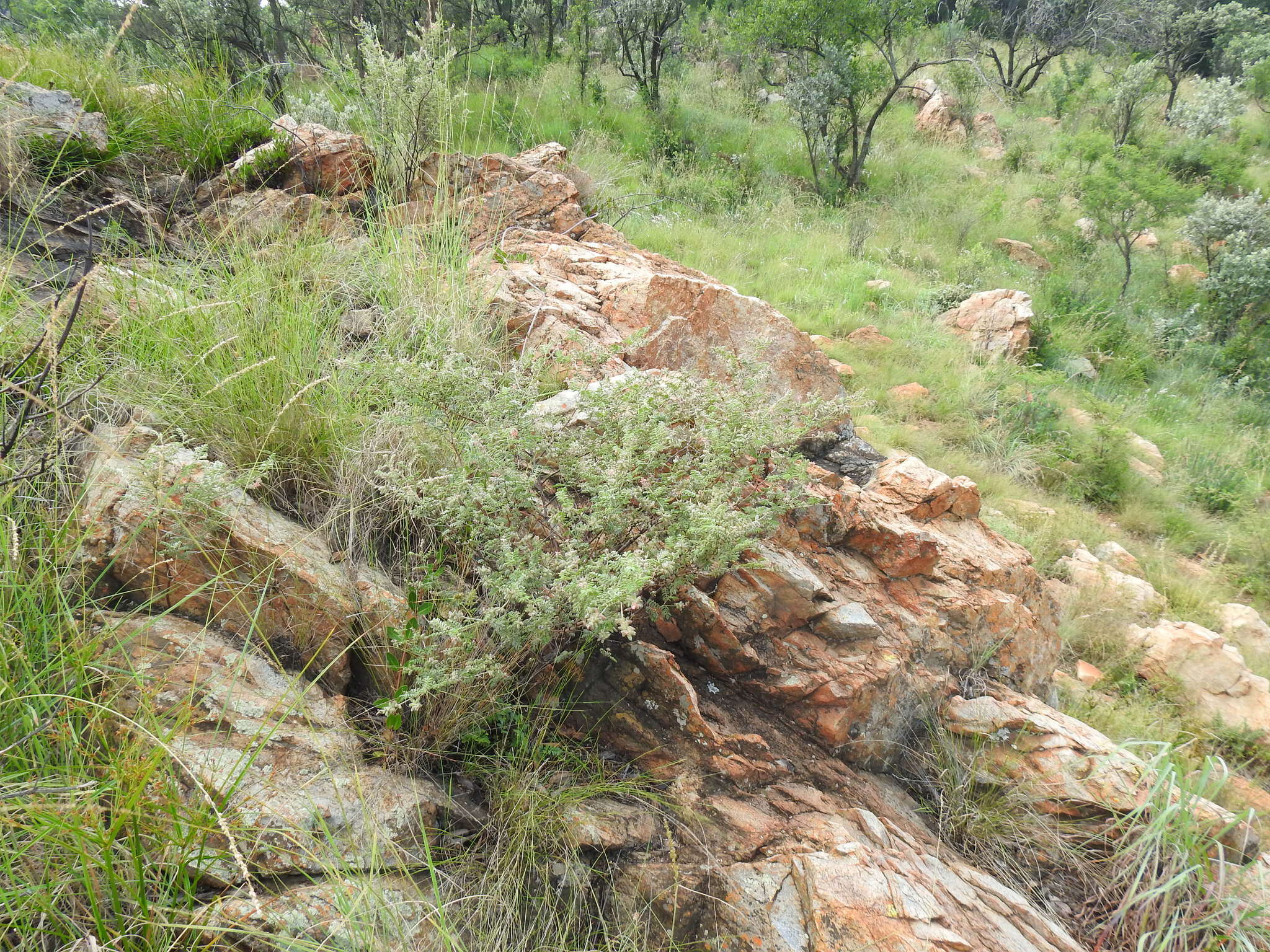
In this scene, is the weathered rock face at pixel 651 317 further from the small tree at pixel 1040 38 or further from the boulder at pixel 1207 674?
the small tree at pixel 1040 38

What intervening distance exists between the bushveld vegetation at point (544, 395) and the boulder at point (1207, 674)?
152 mm

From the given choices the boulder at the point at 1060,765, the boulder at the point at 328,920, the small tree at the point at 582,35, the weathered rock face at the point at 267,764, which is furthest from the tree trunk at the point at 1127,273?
the boulder at the point at 328,920

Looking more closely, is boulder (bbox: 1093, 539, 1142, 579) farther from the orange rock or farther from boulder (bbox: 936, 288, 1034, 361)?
boulder (bbox: 936, 288, 1034, 361)

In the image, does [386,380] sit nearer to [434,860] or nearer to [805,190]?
[434,860]

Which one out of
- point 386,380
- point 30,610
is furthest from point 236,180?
point 30,610

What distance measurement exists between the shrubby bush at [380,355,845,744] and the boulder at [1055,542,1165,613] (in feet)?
10.7

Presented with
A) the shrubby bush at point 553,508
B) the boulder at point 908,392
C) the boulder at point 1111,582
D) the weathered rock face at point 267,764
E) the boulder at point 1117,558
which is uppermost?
the shrubby bush at point 553,508

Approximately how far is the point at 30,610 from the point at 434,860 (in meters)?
0.97

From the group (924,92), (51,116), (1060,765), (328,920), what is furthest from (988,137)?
(328,920)

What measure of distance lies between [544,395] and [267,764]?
1.56 meters

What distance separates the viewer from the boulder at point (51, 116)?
3.22 meters

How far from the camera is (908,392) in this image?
5.91m

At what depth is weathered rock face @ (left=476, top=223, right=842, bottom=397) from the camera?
3.08 meters

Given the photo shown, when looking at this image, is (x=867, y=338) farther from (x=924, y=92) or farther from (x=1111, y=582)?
(x=924, y=92)
